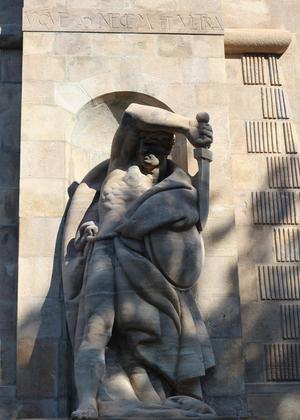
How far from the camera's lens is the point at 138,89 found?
12281 mm

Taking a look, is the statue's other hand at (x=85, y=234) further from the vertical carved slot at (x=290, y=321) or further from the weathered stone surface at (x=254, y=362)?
the vertical carved slot at (x=290, y=321)

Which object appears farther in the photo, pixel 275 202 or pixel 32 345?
pixel 275 202

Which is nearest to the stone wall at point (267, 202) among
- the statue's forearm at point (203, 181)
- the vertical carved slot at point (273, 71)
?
the vertical carved slot at point (273, 71)

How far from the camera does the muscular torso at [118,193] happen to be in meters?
11.1

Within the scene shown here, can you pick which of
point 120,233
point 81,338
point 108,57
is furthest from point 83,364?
point 108,57

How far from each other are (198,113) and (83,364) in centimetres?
329

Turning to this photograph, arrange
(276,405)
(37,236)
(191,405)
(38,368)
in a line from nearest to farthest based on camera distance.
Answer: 1. (191,405)
2. (38,368)
3. (276,405)
4. (37,236)

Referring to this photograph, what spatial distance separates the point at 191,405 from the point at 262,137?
3.90 m

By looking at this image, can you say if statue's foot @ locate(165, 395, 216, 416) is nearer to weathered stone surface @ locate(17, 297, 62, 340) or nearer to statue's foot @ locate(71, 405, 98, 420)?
statue's foot @ locate(71, 405, 98, 420)

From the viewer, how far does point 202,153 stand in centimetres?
1130

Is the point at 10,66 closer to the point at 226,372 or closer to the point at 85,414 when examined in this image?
the point at 226,372

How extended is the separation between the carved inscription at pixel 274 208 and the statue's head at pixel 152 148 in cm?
141

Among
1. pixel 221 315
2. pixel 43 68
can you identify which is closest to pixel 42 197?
pixel 43 68

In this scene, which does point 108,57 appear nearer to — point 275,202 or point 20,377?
point 275,202
